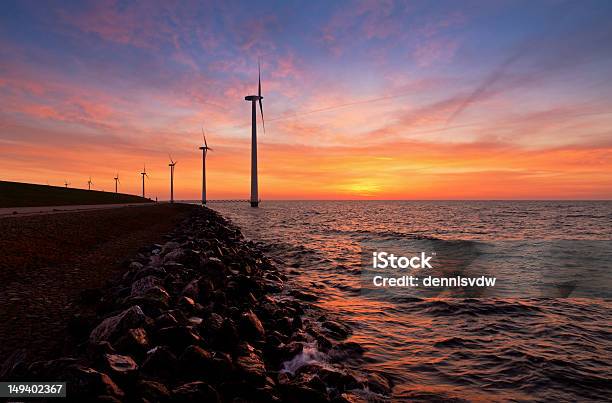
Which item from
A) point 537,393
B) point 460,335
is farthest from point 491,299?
point 537,393

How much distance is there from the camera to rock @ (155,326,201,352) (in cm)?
620

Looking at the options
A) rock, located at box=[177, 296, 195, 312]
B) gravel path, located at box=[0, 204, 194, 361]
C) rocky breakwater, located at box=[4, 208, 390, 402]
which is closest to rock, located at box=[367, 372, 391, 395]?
rocky breakwater, located at box=[4, 208, 390, 402]

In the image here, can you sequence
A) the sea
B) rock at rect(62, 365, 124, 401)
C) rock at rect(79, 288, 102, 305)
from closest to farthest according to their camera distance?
rock at rect(62, 365, 124, 401), the sea, rock at rect(79, 288, 102, 305)

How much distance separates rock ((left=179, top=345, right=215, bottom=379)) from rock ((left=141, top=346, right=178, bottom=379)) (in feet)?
0.46

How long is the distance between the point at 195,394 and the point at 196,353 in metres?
1.09

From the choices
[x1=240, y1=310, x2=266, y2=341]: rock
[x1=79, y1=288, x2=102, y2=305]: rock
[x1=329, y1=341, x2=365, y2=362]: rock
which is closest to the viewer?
[x1=240, y1=310, x2=266, y2=341]: rock

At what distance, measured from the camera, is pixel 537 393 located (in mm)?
6707

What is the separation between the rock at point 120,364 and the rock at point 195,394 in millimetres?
791

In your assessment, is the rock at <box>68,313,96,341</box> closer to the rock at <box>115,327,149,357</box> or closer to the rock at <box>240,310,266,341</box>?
the rock at <box>115,327,149,357</box>

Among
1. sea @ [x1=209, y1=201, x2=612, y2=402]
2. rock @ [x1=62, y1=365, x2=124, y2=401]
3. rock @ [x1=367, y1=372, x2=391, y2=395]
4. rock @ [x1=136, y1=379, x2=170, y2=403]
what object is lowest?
sea @ [x1=209, y1=201, x2=612, y2=402]

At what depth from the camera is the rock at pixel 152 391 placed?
4.33m

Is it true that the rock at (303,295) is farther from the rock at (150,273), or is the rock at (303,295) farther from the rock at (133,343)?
the rock at (133,343)

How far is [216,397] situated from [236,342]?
2364 mm

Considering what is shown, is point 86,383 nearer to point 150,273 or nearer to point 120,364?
point 120,364
